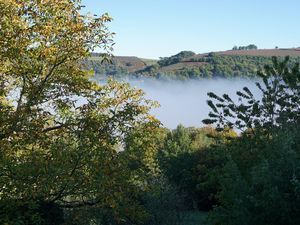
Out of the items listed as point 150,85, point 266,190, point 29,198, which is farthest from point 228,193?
point 150,85

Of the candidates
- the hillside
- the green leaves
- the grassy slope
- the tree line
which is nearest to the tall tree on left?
the tree line

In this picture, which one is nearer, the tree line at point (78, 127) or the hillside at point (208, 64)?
the tree line at point (78, 127)

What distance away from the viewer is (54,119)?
16.5m

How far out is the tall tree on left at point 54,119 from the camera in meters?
13.9

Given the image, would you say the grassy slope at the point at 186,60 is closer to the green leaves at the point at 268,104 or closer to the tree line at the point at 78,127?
the green leaves at the point at 268,104

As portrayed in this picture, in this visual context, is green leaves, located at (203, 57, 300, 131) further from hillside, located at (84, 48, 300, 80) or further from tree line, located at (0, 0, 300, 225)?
hillside, located at (84, 48, 300, 80)

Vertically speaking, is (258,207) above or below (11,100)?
below

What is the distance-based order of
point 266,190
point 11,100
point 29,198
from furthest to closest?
1. point 11,100
2. point 29,198
3. point 266,190

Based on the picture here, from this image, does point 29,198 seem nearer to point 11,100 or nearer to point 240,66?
point 11,100

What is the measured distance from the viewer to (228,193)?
38.9 ft

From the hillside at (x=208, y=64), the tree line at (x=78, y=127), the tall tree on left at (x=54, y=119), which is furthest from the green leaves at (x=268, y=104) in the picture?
the hillside at (x=208, y=64)

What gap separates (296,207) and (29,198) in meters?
7.87

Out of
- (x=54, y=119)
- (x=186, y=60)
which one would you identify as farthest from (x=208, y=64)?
(x=54, y=119)

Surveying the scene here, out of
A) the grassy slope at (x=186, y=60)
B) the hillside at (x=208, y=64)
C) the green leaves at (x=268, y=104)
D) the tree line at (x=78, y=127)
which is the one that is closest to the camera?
the tree line at (x=78, y=127)
